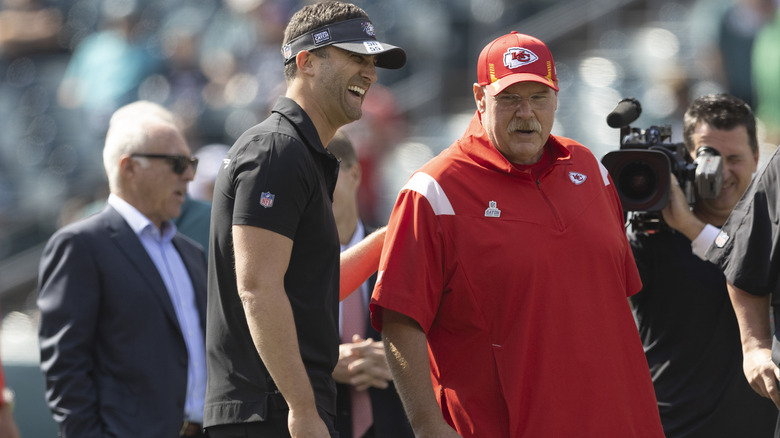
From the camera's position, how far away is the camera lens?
4105 millimetres

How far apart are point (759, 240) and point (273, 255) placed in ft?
6.09

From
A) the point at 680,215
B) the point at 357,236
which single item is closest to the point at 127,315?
the point at 357,236

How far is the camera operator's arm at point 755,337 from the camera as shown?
3.62m

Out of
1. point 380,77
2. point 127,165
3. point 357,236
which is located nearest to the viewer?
point 127,165

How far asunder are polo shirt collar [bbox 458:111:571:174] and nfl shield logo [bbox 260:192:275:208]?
0.83m

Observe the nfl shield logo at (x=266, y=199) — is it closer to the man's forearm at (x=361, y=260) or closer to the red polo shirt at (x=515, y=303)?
the red polo shirt at (x=515, y=303)

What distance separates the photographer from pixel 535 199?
11.2 feet

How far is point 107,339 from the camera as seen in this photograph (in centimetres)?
418

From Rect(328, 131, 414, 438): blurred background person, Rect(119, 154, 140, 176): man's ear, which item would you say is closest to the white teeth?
Rect(328, 131, 414, 438): blurred background person

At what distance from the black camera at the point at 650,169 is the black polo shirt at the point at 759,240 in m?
0.39

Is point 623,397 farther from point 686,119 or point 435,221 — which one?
point 686,119

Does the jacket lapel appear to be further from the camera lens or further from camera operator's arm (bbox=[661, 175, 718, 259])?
camera operator's arm (bbox=[661, 175, 718, 259])

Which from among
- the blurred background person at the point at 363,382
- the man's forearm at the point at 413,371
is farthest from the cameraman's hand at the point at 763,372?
the blurred background person at the point at 363,382

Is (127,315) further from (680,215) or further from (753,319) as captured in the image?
(753,319)
